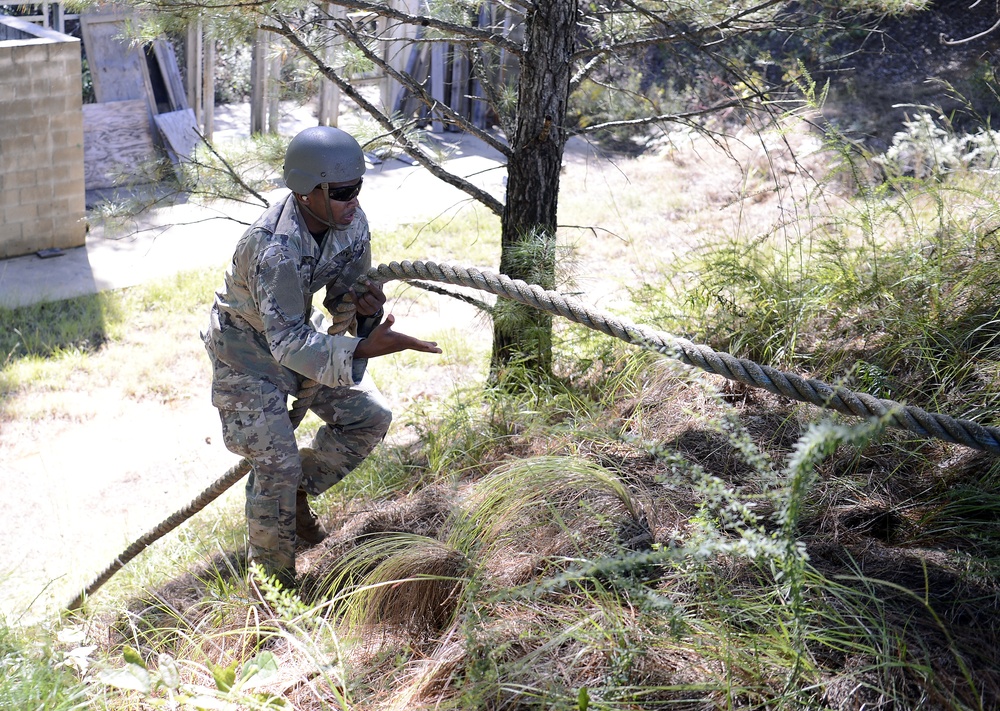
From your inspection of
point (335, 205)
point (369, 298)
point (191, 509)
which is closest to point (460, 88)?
Answer: point (191, 509)

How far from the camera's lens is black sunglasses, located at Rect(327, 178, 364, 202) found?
8.85 feet

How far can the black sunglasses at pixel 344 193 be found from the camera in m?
2.70

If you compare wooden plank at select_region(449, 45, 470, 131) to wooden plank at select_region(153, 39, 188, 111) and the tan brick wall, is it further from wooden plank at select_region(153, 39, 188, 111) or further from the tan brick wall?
the tan brick wall

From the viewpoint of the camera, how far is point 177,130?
29.1ft

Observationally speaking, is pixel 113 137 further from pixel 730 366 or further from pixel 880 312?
pixel 730 366

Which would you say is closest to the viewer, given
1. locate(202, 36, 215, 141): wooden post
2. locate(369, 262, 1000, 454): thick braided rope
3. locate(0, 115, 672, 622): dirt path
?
locate(369, 262, 1000, 454): thick braided rope

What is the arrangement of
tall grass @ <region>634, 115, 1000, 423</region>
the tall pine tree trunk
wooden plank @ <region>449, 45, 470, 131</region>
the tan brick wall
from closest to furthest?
tall grass @ <region>634, 115, 1000, 423</region> → the tall pine tree trunk → the tan brick wall → wooden plank @ <region>449, 45, 470, 131</region>

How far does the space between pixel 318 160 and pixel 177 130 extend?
697cm

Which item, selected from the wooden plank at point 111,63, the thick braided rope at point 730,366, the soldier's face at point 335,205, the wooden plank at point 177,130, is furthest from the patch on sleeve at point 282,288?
the wooden plank at point 111,63

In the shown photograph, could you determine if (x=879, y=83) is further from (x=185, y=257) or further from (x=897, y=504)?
(x=897, y=504)

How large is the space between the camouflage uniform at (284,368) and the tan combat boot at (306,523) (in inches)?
2.1

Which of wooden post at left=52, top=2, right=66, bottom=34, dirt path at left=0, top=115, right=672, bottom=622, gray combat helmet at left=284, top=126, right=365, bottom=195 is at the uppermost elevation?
wooden post at left=52, top=2, right=66, bottom=34

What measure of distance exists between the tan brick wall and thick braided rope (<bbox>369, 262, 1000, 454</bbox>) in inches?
191

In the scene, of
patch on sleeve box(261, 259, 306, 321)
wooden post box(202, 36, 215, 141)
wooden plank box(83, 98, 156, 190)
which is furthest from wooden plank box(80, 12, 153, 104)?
patch on sleeve box(261, 259, 306, 321)
